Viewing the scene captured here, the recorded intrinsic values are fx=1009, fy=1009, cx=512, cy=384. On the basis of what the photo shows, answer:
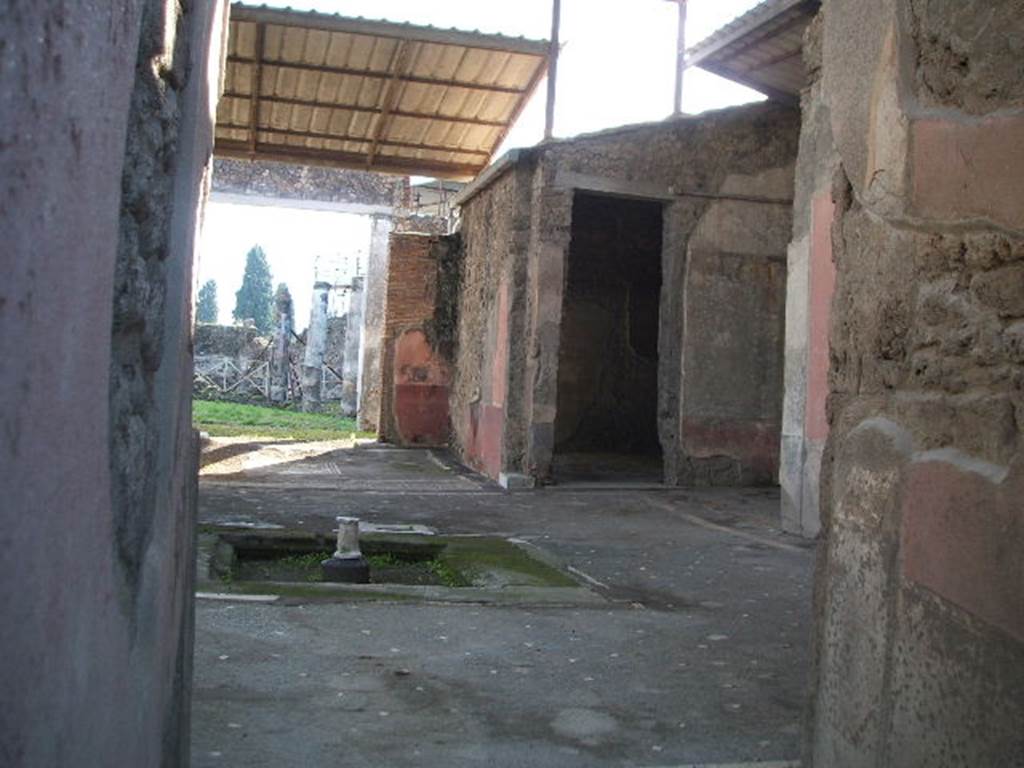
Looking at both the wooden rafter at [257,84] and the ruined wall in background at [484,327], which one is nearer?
the wooden rafter at [257,84]

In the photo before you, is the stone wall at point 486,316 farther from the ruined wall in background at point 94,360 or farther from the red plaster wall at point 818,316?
the ruined wall in background at point 94,360

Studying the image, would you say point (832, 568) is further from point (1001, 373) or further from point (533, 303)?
point (533, 303)

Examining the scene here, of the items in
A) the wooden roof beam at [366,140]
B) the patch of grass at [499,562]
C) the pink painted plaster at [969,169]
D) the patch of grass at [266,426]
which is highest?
the wooden roof beam at [366,140]

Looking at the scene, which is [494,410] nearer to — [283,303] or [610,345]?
[610,345]

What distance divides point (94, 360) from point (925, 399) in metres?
1.54

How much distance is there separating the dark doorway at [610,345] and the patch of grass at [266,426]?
3.57 m

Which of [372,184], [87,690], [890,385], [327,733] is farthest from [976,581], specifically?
[372,184]

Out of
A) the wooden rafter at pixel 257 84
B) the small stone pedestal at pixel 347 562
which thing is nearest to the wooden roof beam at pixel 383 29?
the wooden rafter at pixel 257 84

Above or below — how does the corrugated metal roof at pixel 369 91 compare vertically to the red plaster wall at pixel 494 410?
above

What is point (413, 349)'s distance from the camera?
536 inches

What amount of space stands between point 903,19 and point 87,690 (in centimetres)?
188

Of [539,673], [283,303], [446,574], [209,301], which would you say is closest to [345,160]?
[446,574]

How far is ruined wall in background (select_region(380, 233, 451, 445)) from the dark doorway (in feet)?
5.86

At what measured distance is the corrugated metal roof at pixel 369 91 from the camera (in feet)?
31.2
